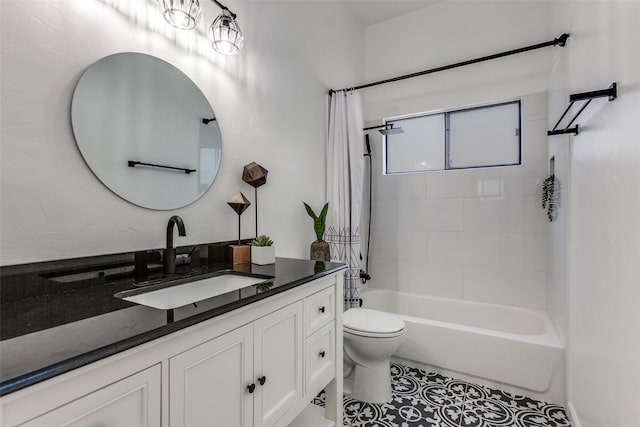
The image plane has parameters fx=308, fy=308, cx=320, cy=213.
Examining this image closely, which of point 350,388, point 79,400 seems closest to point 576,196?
point 350,388

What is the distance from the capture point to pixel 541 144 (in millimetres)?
2449

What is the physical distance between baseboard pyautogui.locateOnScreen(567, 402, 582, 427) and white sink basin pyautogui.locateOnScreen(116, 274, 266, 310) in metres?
1.80

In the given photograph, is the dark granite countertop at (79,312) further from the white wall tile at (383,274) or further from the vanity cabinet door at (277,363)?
the white wall tile at (383,274)

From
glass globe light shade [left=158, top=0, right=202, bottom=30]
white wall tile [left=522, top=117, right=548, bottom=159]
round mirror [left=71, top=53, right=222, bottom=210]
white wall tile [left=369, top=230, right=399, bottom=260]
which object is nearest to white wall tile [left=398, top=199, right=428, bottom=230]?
white wall tile [left=369, top=230, right=399, bottom=260]

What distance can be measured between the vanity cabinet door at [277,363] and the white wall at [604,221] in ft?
3.41

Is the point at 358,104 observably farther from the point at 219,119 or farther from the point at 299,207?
the point at 219,119

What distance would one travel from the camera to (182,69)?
4.70ft

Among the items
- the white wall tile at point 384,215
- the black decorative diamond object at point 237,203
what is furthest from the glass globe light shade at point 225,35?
the white wall tile at point 384,215

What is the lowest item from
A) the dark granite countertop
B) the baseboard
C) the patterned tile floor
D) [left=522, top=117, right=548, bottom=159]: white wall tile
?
the patterned tile floor

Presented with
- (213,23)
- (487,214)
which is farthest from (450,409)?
(213,23)

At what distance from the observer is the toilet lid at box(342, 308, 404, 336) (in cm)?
187

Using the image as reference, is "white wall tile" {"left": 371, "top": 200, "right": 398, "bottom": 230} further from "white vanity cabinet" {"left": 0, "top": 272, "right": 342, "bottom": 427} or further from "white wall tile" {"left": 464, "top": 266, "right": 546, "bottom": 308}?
"white vanity cabinet" {"left": 0, "top": 272, "right": 342, "bottom": 427}

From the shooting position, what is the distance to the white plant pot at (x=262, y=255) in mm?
1511

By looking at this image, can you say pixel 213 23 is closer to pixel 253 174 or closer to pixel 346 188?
pixel 253 174
